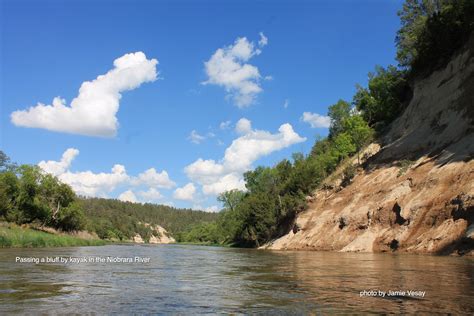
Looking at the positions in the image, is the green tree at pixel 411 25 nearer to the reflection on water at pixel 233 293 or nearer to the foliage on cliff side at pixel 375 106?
the foliage on cliff side at pixel 375 106

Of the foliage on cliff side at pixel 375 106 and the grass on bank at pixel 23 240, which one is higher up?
the foliage on cliff side at pixel 375 106

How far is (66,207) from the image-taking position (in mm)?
98562

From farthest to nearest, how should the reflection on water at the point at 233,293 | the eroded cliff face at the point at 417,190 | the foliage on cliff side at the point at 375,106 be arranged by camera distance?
the foliage on cliff side at the point at 375,106
the eroded cliff face at the point at 417,190
the reflection on water at the point at 233,293

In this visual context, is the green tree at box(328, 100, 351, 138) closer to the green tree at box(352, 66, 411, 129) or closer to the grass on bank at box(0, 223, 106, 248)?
the green tree at box(352, 66, 411, 129)

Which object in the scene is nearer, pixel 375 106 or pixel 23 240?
pixel 23 240

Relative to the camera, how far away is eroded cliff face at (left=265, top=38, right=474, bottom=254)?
34.1 m

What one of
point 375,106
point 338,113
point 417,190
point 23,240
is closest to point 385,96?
point 375,106

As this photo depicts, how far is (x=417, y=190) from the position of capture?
1603 inches

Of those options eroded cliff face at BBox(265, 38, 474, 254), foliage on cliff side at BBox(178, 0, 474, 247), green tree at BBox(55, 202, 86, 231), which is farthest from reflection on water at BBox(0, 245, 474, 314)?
green tree at BBox(55, 202, 86, 231)

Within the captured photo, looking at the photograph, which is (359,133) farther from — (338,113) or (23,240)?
(23,240)

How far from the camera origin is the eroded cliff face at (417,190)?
112 ft

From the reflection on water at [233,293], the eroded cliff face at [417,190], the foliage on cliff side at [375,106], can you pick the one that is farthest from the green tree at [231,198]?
the reflection on water at [233,293]

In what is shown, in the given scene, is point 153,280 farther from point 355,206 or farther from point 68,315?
point 355,206

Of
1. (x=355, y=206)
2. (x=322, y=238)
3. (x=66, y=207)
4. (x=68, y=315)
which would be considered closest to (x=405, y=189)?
Result: (x=355, y=206)
